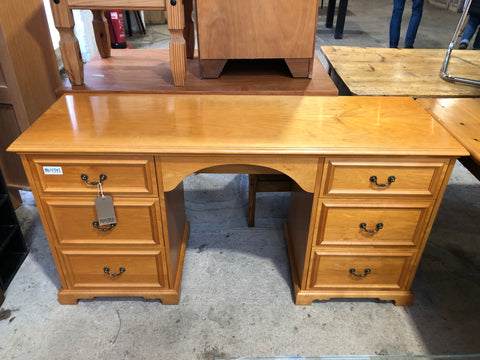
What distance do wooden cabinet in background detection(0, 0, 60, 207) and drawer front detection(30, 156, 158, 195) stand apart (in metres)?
0.77

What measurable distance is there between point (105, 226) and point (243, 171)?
1.86ft

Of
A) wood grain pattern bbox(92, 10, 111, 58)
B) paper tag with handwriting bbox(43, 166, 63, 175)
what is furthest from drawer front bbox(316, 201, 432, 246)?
wood grain pattern bbox(92, 10, 111, 58)

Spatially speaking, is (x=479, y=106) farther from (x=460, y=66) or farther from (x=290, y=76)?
(x=290, y=76)

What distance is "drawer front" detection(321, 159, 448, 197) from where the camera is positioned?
122 centimetres

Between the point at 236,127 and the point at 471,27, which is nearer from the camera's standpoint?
the point at 236,127

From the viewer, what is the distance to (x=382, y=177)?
1.26 metres

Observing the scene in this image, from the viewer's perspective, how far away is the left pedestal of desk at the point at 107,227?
1227mm

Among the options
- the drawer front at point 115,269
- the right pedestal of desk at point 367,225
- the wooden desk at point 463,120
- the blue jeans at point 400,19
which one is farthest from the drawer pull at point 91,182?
the blue jeans at point 400,19

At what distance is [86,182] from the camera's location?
4.12 feet

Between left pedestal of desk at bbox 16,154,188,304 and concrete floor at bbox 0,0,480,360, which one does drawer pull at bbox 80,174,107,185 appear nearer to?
left pedestal of desk at bbox 16,154,188,304

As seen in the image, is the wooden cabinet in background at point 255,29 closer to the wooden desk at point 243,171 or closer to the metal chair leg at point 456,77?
the wooden desk at point 243,171

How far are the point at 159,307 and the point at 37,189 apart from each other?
0.69m

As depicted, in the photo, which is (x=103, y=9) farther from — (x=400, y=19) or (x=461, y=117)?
(x=400, y=19)

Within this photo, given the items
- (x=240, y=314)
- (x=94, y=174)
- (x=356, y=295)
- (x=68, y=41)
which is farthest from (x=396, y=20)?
(x=94, y=174)
